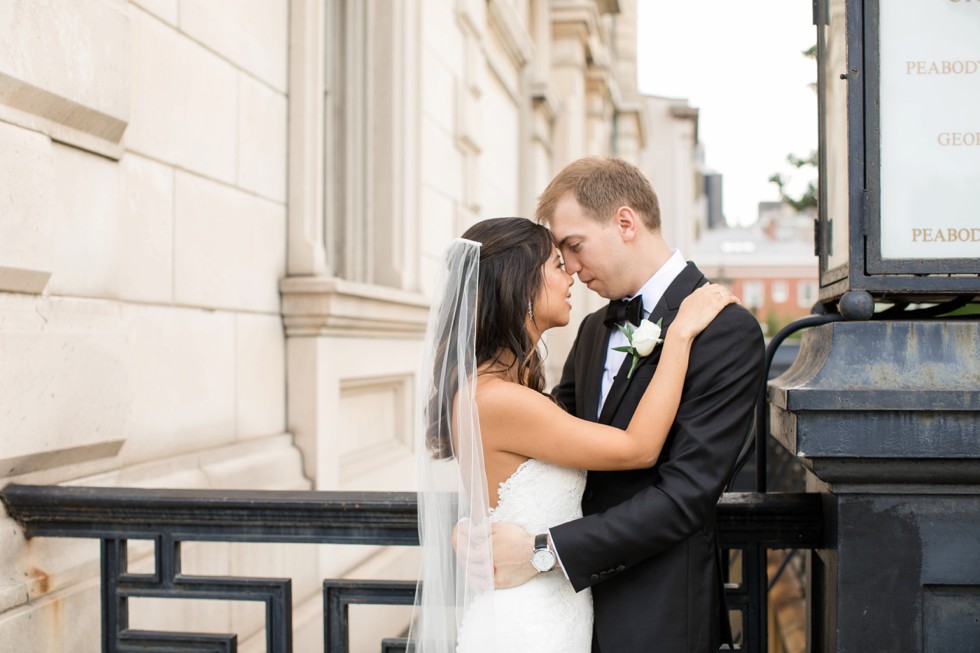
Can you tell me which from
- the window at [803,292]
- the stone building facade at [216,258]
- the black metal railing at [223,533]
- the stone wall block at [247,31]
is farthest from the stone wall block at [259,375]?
the window at [803,292]

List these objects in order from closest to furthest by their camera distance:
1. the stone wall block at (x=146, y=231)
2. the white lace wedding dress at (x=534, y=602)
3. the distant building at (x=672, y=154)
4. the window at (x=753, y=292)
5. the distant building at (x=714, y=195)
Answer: the white lace wedding dress at (x=534, y=602), the stone wall block at (x=146, y=231), the distant building at (x=672, y=154), the window at (x=753, y=292), the distant building at (x=714, y=195)

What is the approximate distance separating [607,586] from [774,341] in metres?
0.89

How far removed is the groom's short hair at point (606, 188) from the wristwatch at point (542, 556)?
0.94 meters

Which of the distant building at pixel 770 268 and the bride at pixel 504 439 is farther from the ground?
the distant building at pixel 770 268

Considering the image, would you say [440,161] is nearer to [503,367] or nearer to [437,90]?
[437,90]

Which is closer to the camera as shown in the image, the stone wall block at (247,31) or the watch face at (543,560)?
the watch face at (543,560)

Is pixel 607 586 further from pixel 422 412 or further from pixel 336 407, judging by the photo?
pixel 336 407

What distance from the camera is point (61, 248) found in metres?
2.89

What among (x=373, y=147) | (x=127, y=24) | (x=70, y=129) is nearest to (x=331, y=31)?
(x=373, y=147)

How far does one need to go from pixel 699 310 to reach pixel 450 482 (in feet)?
2.78

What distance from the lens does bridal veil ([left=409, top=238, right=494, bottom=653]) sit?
8.05 ft

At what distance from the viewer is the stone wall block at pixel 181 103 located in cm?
358

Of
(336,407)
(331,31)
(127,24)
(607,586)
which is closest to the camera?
(607,586)

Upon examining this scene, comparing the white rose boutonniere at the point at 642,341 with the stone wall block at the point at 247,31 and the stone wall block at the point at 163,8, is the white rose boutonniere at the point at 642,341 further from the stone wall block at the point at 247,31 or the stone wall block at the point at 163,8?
the stone wall block at the point at 247,31
